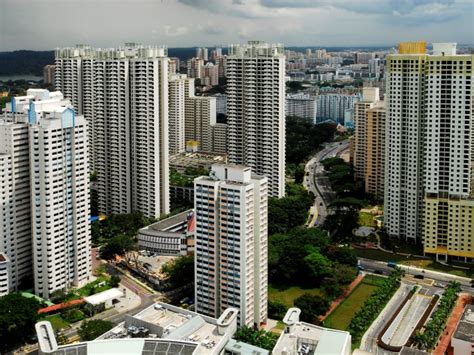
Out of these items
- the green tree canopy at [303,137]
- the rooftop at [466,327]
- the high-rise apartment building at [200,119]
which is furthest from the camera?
the high-rise apartment building at [200,119]

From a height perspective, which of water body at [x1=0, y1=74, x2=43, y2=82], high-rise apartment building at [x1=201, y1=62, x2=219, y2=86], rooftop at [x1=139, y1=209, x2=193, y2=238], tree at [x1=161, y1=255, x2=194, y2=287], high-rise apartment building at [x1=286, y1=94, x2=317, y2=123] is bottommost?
tree at [x1=161, y1=255, x2=194, y2=287]

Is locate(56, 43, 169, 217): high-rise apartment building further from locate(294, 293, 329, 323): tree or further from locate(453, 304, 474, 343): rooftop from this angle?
locate(453, 304, 474, 343): rooftop

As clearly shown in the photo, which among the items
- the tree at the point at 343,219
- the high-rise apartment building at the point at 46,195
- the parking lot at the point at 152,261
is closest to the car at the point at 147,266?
the parking lot at the point at 152,261

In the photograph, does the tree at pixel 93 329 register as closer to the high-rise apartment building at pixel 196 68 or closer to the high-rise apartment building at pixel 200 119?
the high-rise apartment building at pixel 200 119

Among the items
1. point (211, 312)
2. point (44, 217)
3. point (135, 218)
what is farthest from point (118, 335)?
point (135, 218)

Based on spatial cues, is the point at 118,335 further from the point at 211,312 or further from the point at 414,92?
the point at 414,92

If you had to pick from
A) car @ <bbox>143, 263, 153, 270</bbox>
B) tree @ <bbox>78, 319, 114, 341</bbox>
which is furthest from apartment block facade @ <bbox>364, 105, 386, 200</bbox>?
tree @ <bbox>78, 319, 114, 341</bbox>

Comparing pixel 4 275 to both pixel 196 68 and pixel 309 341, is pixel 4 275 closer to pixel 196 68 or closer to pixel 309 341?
pixel 309 341
